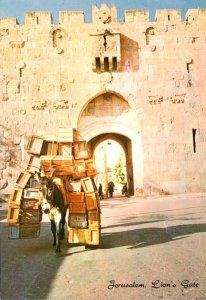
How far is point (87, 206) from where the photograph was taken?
18.5 ft

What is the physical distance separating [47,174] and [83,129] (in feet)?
32.2

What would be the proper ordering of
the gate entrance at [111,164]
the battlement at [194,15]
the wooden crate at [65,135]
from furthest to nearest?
the gate entrance at [111,164] → the battlement at [194,15] → the wooden crate at [65,135]

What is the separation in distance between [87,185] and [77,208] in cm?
47

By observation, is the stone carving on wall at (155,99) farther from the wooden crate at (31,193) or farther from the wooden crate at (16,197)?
the wooden crate at (16,197)

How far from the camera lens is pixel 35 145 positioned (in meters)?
5.58

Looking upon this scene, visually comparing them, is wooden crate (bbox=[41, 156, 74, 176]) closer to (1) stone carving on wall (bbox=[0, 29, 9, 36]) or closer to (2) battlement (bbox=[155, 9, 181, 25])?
(1) stone carving on wall (bbox=[0, 29, 9, 36])

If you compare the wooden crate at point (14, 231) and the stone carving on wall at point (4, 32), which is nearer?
the wooden crate at point (14, 231)

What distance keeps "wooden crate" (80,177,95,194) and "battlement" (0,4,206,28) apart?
37.3ft

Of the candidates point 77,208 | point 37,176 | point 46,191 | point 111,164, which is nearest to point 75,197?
point 77,208

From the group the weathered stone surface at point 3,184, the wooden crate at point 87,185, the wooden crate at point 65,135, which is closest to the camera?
the wooden crate at point 87,185

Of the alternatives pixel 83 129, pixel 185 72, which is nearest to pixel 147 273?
pixel 83 129

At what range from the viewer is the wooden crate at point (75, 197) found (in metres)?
5.77

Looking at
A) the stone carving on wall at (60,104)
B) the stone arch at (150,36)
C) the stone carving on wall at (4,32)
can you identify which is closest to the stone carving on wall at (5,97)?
the stone carving on wall at (60,104)

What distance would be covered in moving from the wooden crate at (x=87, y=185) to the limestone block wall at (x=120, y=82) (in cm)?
913
